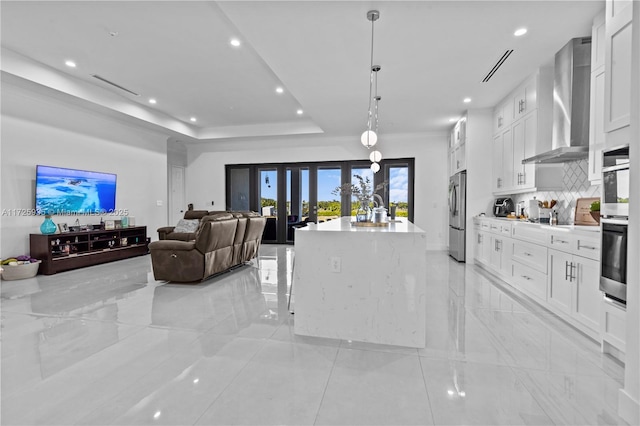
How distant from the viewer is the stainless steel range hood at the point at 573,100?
325 centimetres

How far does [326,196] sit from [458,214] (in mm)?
3525

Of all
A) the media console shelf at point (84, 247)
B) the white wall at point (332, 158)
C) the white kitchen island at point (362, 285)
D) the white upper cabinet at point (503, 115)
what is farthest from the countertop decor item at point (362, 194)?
the white wall at point (332, 158)

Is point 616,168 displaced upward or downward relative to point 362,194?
upward

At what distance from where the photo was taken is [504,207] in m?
5.20

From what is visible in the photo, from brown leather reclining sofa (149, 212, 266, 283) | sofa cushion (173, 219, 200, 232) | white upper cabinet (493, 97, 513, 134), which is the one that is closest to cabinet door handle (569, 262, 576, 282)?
white upper cabinet (493, 97, 513, 134)

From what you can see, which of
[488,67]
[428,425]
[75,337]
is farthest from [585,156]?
[75,337]

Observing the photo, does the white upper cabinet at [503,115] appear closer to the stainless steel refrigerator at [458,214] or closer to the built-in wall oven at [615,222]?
the stainless steel refrigerator at [458,214]

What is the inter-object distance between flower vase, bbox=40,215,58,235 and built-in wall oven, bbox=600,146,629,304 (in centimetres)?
699

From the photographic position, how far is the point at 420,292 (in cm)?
230

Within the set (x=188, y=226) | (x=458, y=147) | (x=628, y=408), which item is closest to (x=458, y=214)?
(x=458, y=147)

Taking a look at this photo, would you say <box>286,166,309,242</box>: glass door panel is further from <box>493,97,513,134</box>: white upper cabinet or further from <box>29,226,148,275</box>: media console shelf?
<box>493,97,513,134</box>: white upper cabinet

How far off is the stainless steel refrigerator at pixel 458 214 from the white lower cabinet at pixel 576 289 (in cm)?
271

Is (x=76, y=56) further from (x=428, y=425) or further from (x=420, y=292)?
(x=428, y=425)

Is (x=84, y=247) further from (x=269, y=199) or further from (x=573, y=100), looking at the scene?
(x=573, y=100)
